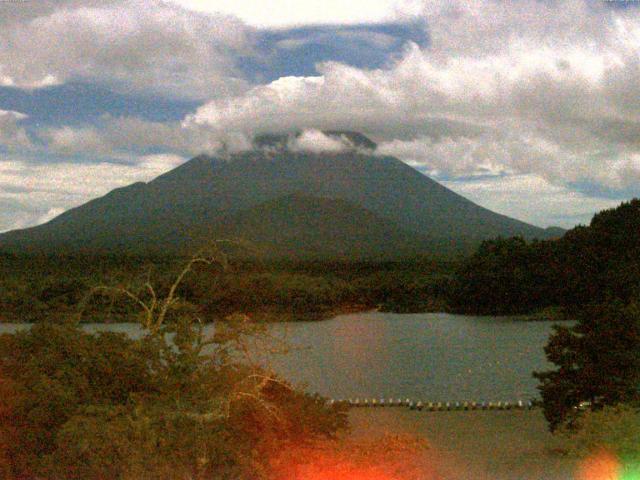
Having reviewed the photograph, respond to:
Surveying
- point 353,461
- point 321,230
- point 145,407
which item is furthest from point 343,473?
point 321,230

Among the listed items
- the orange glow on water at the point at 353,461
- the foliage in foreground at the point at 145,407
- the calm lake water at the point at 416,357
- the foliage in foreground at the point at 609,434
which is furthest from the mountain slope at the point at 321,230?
the orange glow on water at the point at 353,461

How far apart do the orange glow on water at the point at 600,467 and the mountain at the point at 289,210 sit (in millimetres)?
26888

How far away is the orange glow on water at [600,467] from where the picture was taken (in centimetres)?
773

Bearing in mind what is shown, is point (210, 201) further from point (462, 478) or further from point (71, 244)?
point (462, 478)

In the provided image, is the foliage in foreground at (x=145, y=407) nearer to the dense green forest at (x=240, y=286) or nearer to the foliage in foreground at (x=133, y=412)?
the foliage in foreground at (x=133, y=412)

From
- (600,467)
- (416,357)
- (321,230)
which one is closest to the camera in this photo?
(600,467)

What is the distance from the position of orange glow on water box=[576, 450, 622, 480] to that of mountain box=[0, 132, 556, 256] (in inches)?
1059

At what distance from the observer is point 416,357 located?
21.4m

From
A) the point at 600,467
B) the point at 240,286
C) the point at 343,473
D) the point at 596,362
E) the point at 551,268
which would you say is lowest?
the point at 600,467

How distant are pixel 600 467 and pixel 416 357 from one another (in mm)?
12888

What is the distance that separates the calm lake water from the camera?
17172mm

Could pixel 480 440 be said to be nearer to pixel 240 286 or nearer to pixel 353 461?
pixel 353 461

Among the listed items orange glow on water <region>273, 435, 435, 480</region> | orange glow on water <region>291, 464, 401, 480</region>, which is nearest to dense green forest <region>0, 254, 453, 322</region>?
orange glow on water <region>273, 435, 435, 480</region>

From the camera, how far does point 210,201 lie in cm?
5447
